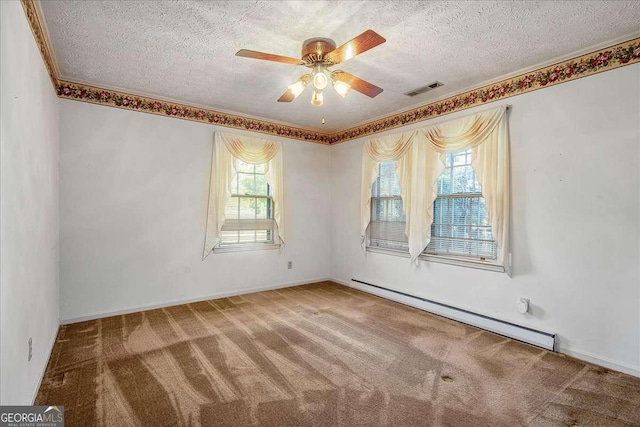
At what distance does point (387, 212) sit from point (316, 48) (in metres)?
2.87

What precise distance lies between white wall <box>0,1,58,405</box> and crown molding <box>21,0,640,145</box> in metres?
0.39

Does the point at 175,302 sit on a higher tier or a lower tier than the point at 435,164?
lower

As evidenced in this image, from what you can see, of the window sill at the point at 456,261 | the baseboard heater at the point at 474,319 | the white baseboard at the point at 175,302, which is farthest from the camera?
the white baseboard at the point at 175,302

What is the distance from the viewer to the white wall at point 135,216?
3480 millimetres

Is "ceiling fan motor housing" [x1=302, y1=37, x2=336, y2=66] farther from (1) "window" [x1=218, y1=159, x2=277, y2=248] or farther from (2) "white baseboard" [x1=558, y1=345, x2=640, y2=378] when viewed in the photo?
(2) "white baseboard" [x1=558, y1=345, x2=640, y2=378]

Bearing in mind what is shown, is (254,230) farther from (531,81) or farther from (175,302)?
(531,81)

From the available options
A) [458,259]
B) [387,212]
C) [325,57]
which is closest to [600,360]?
[458,259]

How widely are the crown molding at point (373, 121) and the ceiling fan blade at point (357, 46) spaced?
6.67 feet

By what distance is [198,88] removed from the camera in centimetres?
364

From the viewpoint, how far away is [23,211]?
189cm

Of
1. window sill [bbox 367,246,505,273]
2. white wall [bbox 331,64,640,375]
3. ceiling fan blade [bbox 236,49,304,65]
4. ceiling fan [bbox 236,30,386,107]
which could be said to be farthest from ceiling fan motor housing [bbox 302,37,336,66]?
window sill [bbox 367,246,505,273]

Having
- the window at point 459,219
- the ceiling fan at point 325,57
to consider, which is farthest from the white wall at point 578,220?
the ceiling fan at point 325,57

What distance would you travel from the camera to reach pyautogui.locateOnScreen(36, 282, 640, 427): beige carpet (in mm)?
1989

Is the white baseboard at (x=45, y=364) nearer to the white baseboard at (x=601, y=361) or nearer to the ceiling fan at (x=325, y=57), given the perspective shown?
the ceiling fan at (x=325, y=57)
